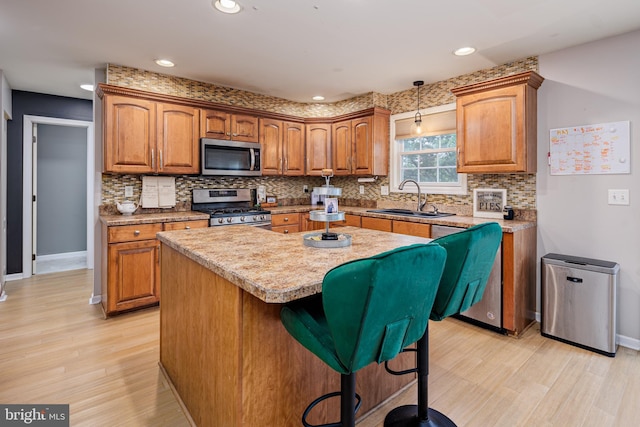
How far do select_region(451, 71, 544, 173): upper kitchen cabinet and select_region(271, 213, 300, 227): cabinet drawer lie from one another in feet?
6.94

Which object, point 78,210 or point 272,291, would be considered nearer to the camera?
point 272,291

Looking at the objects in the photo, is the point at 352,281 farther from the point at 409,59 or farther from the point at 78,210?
the point at 78,210

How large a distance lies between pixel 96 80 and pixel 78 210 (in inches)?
117

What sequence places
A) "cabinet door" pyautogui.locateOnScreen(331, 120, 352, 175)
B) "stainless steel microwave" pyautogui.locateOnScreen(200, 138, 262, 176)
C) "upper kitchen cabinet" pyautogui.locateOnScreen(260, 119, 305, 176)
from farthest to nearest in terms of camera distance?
"cabinet door" pyautogui.locateOnScreen(331, 120, 352, 175)
"upper kitchen cabinet" pyautogui.locateOnScreen(260, 119, 305, 176)
"stainless steel microwave" pyautogui.locateOnScreen(200, 138, 262, 176)

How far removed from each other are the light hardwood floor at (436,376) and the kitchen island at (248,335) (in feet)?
0.95

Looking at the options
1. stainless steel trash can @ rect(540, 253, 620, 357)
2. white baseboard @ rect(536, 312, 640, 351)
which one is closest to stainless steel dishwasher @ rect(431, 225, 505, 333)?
stainless steel trash can @ rect(540, 253, 620, 357)

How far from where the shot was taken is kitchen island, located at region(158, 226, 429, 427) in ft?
4.30

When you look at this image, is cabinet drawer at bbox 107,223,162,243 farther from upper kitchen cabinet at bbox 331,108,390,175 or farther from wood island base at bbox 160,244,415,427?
upper kitchen cabinet at bbox 331,108,390,175

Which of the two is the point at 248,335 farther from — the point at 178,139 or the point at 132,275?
the point at 178,139

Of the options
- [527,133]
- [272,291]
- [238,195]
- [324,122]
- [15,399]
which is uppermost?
[324,122]

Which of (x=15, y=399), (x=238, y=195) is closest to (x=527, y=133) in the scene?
(x=238, y=195)

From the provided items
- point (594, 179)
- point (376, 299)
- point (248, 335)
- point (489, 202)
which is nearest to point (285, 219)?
point (489, 202)

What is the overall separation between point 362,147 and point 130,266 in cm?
297

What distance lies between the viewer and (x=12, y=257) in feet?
14.4
